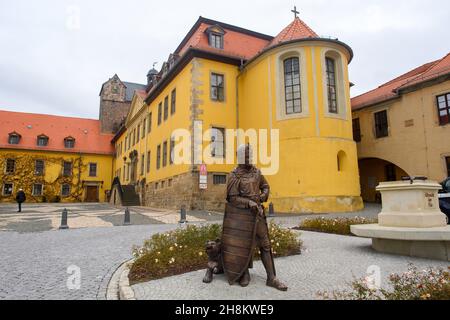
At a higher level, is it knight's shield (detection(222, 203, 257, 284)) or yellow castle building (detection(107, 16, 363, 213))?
yellow castle building (detection(107, 16, 363, 213))

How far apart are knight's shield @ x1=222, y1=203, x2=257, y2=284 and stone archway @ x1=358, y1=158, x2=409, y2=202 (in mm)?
21087

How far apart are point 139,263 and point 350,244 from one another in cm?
511

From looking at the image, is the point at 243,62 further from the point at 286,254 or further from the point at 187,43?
the point at 286,254

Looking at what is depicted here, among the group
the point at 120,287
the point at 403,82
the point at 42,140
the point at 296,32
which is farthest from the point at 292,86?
the point at 42,140

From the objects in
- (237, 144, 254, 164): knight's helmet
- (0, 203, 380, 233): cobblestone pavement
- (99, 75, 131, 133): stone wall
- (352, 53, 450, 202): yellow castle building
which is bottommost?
(0, 203, 380, 233): cobblestone pavement

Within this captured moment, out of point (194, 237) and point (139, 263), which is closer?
point (139, 263)

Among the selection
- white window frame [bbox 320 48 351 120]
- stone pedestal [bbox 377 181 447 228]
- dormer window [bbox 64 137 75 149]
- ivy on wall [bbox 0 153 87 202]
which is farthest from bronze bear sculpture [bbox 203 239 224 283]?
dormer window [bbox 64 137 75 149]

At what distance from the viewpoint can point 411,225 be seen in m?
6.54

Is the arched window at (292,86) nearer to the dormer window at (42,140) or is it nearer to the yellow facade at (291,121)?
the yellow facade at (291,121)

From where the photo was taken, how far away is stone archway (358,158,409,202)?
2253 centimetres

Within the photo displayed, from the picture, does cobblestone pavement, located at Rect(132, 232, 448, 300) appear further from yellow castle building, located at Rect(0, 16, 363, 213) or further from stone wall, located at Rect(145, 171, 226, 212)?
stone wall, located at Rect(145, 171, 226, 212)
